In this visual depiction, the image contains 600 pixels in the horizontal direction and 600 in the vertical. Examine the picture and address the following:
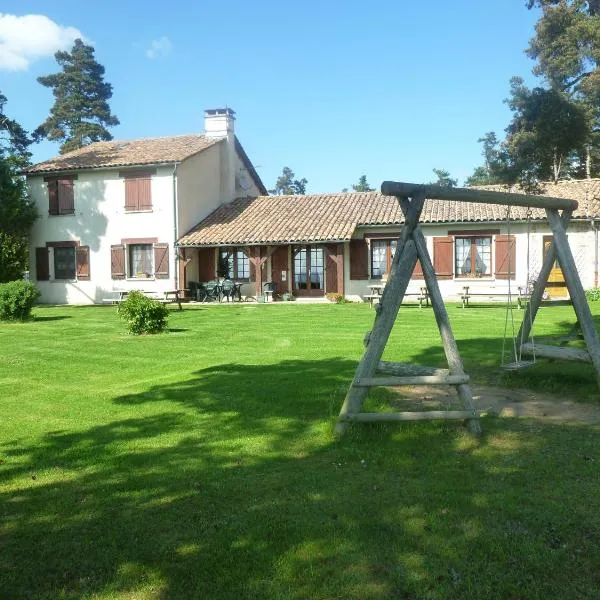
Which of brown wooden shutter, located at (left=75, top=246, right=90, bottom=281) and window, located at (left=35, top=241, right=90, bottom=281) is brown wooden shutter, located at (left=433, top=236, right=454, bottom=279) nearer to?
brown wooden shutter, located at (left=75, top=246, right=90, bottom=281)

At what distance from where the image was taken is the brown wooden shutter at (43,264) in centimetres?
2534

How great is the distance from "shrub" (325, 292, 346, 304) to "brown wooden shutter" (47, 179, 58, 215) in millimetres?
11234

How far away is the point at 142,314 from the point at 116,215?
13.5 metres

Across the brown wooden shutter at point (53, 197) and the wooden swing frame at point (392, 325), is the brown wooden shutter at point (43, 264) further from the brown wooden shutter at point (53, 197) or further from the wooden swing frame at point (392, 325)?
the wooden swing frame at point (392, 325)

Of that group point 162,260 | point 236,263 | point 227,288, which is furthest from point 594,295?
point 162,260

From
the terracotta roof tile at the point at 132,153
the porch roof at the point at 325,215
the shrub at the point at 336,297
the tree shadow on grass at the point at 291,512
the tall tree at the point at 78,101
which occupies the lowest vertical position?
the tree shadow on grass at the point at 291,512

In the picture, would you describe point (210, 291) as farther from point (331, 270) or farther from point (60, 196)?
point (60, 196)

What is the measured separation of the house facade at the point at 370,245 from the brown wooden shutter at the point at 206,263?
0.12 feet

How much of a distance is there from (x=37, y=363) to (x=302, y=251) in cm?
1561

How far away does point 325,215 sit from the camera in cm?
2427

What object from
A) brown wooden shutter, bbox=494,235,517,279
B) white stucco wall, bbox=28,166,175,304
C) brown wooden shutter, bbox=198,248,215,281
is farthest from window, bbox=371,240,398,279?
white stucco wall, bbox=28,166,175,304

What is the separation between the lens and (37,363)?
897cm

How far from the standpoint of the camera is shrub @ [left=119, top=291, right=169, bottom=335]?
12.0 metres

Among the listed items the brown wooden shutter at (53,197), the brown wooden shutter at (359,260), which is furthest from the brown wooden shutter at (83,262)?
the brown wooden shutter at (359,260)
